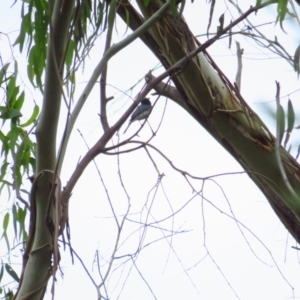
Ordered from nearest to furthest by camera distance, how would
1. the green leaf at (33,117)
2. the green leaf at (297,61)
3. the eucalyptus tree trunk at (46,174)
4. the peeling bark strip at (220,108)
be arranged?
the eucalyptus tree trunk at (46,174), the green leaf at (297,61), the peeling bark strip at (220,108), the green leaf at (33,117)

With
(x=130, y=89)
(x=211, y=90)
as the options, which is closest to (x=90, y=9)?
(x=130, y=89)

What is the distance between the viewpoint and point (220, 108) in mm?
1155

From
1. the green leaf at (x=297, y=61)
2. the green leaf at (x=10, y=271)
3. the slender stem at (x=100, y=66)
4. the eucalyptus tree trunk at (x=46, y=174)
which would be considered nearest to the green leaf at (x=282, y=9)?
the green leaf at (x=297, y=61)

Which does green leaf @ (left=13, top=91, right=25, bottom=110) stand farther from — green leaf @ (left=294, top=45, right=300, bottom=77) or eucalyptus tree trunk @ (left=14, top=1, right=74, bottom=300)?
green leaf @ (left=294, top=45, right=300, bottom=77)

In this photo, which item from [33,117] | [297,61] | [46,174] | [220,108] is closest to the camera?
[46,174]

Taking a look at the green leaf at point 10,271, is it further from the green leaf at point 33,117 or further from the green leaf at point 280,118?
the green leaf at point 280,118

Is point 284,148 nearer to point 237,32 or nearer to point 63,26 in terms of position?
point 237,32

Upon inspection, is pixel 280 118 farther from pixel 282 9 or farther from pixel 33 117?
pixel 33 117

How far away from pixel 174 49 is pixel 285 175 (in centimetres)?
30

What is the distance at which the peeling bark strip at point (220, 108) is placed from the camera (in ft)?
3.74

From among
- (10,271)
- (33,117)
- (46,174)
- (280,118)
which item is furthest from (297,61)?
(10,271)

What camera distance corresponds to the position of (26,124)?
1.40 meters

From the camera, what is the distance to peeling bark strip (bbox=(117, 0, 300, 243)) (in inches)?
44.9

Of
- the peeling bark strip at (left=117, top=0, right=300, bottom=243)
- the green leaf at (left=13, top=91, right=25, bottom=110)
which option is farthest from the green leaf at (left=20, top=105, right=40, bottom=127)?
the peeling bark strip at (left=117, top=0, right=300, bottom=243)
